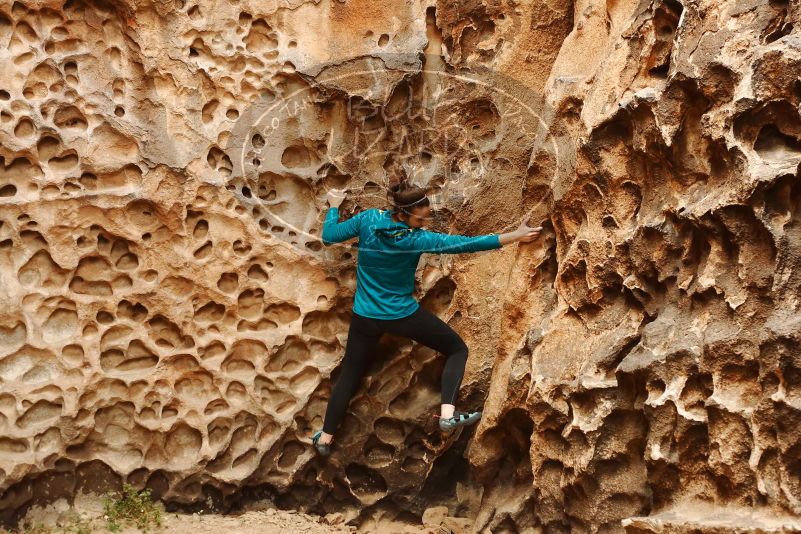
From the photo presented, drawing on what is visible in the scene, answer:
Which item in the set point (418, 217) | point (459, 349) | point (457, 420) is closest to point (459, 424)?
point (457, 420)

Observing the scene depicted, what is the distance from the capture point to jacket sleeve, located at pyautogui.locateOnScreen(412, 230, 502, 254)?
4.28 metres

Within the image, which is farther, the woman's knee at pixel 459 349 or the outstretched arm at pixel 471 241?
the woman's knee at pixel 459 349

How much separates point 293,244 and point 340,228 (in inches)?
15.2

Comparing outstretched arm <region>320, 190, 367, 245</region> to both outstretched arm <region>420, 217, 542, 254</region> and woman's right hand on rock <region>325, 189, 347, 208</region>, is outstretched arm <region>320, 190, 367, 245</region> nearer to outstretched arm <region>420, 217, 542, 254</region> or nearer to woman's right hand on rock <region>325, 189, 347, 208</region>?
woman's right hand on rock <region>325, 189, 347, 208</region>

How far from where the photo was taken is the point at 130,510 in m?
4.82

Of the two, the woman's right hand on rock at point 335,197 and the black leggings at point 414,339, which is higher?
the woman's right hand on rock at point 335,197

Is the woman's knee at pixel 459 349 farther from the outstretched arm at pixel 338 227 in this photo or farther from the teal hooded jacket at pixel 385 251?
the outstretched arm at pixel 338 227

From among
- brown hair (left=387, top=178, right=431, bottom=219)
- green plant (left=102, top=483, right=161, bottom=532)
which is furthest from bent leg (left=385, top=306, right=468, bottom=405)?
green plant (left=102, top=483, right=161, bottom=532)

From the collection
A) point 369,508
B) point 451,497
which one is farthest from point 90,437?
→ point 451,497

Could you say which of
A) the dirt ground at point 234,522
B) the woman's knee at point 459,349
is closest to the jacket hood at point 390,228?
the woman's knee at point 459,349

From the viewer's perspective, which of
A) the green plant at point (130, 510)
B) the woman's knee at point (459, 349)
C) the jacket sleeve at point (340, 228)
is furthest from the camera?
the green plant at point (130, 510)

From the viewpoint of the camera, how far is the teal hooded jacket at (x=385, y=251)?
14.5ft

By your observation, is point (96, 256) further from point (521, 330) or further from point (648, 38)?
point (648, 38)

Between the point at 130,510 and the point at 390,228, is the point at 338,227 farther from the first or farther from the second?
the point at 130,510
